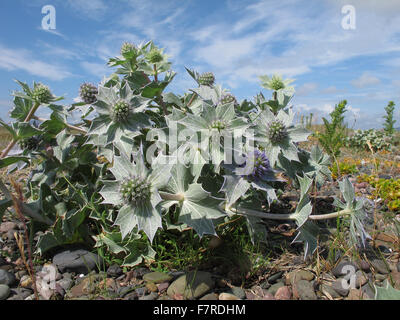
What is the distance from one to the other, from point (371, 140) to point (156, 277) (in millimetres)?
7324

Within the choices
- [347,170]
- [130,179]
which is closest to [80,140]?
[130,179]

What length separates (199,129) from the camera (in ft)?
6.91

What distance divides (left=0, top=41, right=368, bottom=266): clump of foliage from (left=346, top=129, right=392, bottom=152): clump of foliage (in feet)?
18.8

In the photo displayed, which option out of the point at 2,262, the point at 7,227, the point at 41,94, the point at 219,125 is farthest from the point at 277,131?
the point at 7,227

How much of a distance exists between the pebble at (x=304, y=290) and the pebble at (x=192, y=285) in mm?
585

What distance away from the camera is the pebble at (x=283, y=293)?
1979 mm

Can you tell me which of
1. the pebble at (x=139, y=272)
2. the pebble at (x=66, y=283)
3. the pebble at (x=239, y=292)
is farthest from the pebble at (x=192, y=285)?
the pebble at (x=66, y=283)

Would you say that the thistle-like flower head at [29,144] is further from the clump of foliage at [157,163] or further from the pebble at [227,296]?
the pebble at [227,296]

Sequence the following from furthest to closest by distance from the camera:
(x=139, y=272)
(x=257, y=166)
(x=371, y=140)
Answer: (x=371, y=140) < (x=139, y=272) < (x=257, y=166)

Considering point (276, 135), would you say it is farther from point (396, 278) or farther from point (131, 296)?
point (131, 296)

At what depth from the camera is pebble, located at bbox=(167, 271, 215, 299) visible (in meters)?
2.01

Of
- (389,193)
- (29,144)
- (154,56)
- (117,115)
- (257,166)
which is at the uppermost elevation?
(154,56)

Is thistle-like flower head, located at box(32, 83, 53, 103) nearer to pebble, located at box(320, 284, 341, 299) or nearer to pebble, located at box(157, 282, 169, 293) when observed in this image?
pebble, located at box(157, 282, 169, 293)

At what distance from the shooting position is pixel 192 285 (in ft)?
6.72
